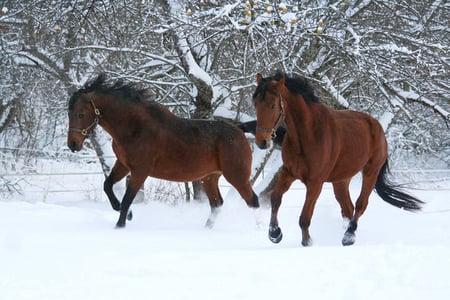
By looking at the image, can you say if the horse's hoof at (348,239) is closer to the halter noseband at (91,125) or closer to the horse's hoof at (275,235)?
the horse's hoof at (275,235)

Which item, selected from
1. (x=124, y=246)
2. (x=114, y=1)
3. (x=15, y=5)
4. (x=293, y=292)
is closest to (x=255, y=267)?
(x=293, y=292)

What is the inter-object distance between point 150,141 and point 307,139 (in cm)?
226

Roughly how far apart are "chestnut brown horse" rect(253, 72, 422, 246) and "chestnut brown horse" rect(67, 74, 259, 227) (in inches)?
60.9

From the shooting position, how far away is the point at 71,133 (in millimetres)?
7508

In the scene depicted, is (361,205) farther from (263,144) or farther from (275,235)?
(263,144)

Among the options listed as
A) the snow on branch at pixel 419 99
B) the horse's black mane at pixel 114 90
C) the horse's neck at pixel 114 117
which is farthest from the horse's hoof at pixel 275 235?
the snow on branch at pixel 419 99

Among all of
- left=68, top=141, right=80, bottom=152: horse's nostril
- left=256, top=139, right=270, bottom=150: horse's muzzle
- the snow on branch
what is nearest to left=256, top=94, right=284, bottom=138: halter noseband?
left=256, top=139, right=270, bottom=150: horse's muzzle

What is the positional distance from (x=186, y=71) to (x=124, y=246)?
4.94 meters

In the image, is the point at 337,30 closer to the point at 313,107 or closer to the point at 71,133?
the point at 313,107

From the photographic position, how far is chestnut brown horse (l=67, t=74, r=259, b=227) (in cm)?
754

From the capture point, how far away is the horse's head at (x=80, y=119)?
749 cm

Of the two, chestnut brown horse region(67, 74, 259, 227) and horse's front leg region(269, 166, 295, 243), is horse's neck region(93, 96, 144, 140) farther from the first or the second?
horse's front leg region(269, 166, 295, 243)

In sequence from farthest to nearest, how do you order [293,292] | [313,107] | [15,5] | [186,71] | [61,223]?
[15,5] < [186,71] < [61,223] < [313,107] < [293,292]

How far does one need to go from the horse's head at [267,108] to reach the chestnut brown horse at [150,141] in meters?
1.99
